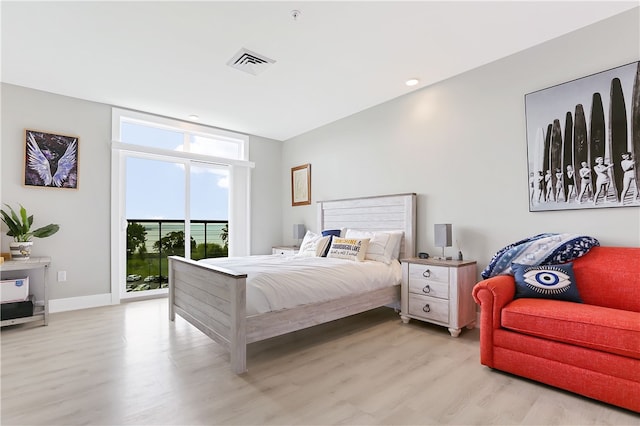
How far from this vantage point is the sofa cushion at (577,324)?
5.78 feet

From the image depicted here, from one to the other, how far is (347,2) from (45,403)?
3237 mm

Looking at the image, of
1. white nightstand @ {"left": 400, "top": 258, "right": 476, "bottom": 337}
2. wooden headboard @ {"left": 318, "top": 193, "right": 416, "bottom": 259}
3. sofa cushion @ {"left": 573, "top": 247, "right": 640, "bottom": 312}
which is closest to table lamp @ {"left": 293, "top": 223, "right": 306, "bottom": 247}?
wooden headboard @ {"left": 318, "top": 193, "right": 416, "bottom": 259}

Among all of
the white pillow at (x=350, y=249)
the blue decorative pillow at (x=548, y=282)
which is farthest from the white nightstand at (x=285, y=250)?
the blue decorative pillow at (x=548, y=282)

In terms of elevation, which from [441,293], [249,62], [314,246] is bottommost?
[441,293]

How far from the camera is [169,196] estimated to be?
4789 mm

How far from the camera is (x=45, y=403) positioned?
1.85 meters

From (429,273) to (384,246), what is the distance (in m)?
0.62

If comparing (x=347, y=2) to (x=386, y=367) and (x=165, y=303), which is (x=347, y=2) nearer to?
(x=386, y=367)

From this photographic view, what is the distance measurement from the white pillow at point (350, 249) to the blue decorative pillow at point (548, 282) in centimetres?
153

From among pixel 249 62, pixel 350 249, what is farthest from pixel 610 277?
pixel 249 62

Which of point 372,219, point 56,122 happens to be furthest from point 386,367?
point 56,122

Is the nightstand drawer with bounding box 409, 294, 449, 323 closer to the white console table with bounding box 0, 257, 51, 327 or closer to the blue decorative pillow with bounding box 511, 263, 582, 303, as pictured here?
the blue decorative pillow with bounding box 511, 263, 582, 303

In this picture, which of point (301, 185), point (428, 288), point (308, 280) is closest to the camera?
point (308, 280)

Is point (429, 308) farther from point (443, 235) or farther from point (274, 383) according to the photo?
point (274, 383)
